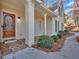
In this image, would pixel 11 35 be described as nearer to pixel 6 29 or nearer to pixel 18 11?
pixel 6 29

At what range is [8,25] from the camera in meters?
11.5

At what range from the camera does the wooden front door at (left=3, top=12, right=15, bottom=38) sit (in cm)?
1101

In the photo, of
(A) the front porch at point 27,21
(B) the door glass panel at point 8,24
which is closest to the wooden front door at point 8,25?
(B) the door glass panel at point 8,24

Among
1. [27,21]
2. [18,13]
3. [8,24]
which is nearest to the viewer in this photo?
[27,21]

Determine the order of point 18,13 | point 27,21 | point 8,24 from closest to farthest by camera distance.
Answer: point 27,21 → point 8,24 → point 18,13

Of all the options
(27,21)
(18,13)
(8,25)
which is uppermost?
(18,13)

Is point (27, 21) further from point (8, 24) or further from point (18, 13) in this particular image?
A: point (18, 13)

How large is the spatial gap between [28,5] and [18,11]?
3.34 metres

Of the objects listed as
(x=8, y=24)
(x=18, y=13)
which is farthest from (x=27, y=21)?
(x=18, y=13)

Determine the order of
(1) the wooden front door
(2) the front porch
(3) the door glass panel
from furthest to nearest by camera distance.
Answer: (3) the door glass panel, (1) the wooden front door, (2) the front porch

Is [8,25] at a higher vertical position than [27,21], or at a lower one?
lower

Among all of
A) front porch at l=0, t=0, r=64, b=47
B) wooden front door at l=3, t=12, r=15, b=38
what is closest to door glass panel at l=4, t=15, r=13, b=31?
wooden front door at l=3, t=12, r=15, b=38

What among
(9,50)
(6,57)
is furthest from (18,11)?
(6,57)

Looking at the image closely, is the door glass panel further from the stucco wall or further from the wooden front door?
the stucco wall
